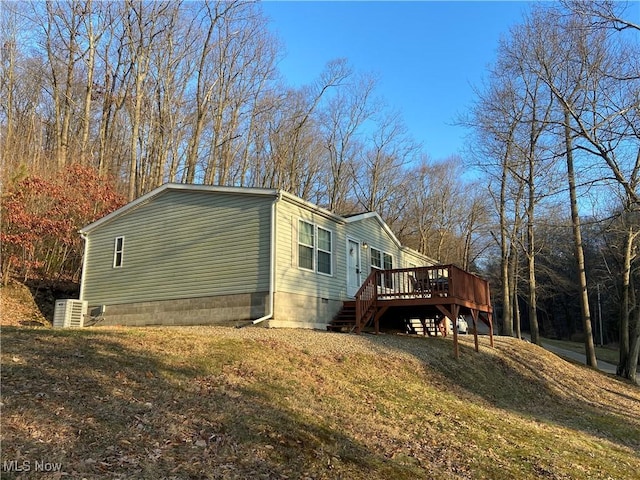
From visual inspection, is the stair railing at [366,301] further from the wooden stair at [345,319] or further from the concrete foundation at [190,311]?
the concrete foundation at [190,311]

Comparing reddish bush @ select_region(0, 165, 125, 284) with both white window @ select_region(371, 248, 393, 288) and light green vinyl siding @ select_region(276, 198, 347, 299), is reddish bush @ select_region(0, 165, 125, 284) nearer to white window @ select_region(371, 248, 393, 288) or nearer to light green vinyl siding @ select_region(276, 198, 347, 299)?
light green vinyl siding @ select_region(276, 198, 347, 299)

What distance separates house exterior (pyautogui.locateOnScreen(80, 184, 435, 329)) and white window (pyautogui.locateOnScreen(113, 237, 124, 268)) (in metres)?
0.03

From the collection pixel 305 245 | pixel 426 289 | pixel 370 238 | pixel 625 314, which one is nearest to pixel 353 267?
pixel 370 238

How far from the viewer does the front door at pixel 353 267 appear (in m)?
16.2

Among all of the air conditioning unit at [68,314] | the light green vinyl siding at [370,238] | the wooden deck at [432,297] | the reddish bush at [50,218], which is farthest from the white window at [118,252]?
the wooden deck at [432,297]

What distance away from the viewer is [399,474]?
496cm

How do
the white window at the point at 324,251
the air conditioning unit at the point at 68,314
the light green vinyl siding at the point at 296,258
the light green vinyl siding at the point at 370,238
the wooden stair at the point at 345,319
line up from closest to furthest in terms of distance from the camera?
the light green vinyl siding at the point at 296,258 → the wooden stair at the point at 345,319 → the white window at the point at 324,251 → the air conditioning unit at the point at 68,314 → the light green vinyl siding at the point at 370,238

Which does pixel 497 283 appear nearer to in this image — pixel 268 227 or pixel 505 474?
pixel 268 227

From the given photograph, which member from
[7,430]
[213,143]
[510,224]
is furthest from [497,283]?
[7,430]

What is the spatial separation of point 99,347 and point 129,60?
23.8 meters

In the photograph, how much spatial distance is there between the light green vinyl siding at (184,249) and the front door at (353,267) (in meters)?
4.04

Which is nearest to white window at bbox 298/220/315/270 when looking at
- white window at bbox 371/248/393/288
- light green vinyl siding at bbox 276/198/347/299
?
light green vinyl siding at bbox 276/198/347/299

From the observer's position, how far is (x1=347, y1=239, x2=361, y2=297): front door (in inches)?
637

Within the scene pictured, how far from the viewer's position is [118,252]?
626 inches
